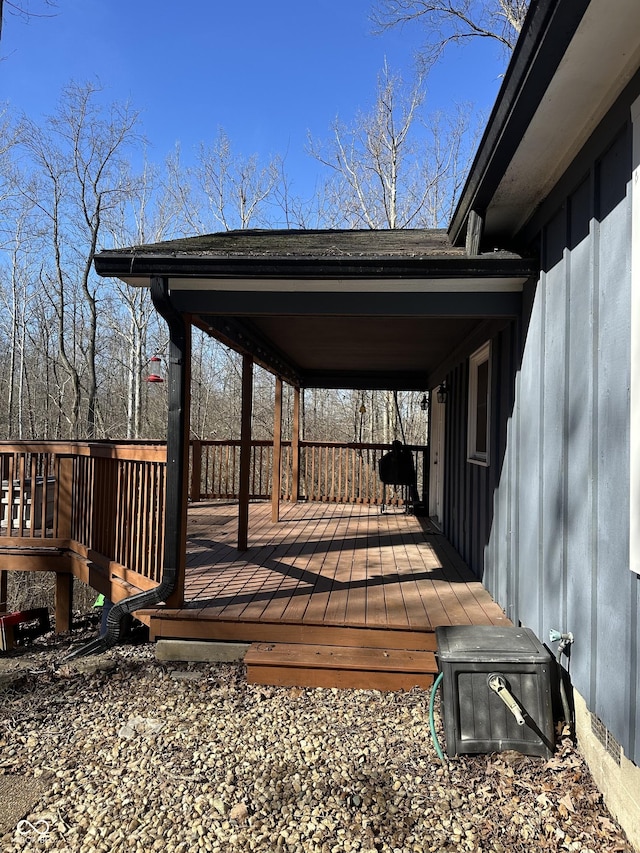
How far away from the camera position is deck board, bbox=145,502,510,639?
337 centimetres

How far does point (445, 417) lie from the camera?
668cm

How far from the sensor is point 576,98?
6.90ft

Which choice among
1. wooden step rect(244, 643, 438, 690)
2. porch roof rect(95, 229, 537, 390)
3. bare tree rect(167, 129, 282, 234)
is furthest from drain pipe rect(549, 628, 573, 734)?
bare tree rect(167, 129, 282, 234)

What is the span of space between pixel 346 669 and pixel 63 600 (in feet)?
11.0

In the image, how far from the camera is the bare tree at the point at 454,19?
10727 millimetres

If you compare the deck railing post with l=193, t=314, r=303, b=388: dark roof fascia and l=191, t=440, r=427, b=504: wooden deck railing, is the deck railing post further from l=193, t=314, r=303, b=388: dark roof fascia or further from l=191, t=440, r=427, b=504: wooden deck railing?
l=191, t=440, r=427, b=504: wooden deck railing

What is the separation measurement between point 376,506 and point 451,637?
6.53 metres

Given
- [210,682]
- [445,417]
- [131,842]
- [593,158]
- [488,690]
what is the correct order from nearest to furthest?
[131,842], [593,158], [488,690], [210,682], [445,417]

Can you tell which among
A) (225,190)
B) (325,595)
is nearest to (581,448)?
(325,595)

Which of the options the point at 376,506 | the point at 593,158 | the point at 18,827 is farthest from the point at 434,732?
the point at 376,506

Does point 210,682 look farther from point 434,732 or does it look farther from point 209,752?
point 434,732

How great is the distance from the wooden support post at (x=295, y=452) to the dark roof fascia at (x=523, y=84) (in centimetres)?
597

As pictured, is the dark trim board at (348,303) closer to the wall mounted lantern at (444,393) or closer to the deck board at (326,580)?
the deck board at (326,580)

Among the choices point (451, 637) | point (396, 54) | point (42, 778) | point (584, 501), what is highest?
point (396, 54)
